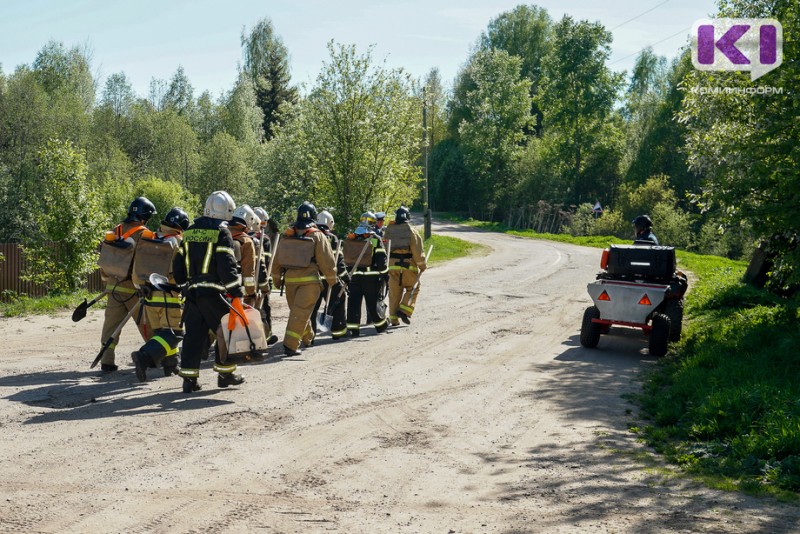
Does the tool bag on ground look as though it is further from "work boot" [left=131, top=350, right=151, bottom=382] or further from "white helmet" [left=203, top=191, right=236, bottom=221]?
"white helmet" [left=203, top=191, right=236, bottom=221]

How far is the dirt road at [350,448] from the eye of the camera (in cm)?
520

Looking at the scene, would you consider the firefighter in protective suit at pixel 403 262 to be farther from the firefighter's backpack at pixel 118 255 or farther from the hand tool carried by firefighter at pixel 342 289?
the firefighter's backpack at pixel 118 255

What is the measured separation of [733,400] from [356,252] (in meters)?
7.10

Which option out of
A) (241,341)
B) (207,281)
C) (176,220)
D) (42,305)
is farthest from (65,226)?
(241,341)

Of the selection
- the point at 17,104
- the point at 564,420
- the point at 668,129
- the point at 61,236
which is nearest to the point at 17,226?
the point at 17,104

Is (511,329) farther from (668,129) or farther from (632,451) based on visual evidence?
(668,129)

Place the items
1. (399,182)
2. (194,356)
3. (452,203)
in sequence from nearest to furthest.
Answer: (194,356) < (399,182) < (452,203)

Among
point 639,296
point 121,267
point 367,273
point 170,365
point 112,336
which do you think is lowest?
point 170,365

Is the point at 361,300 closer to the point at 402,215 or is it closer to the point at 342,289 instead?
the point at 342,289

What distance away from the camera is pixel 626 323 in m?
11.7

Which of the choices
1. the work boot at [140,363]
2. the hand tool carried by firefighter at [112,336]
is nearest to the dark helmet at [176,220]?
the hand tool carried by firefighter at [112,336]

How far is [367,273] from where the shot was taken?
42.9ft

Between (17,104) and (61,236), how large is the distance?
36.3 metres

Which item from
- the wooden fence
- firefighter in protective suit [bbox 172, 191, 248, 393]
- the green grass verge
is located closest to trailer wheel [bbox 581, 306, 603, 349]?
firefighter in protective suit [bbox 172, 191, 248, 393]
